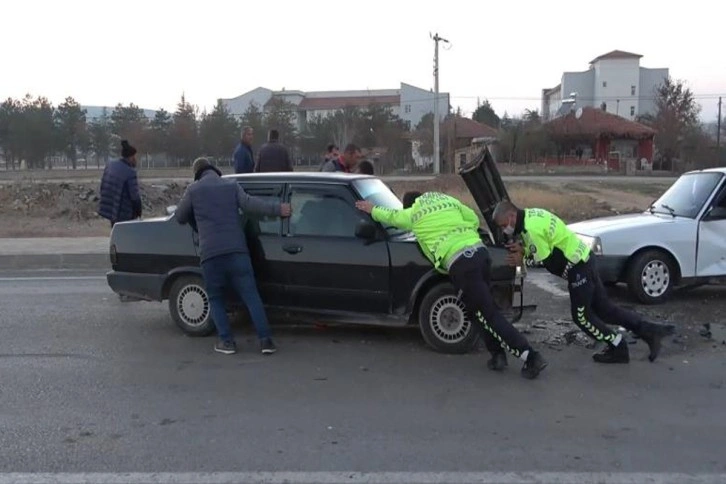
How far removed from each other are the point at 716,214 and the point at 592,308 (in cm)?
326

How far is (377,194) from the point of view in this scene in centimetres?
712

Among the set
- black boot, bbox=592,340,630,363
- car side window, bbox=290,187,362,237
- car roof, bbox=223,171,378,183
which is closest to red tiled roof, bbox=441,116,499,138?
car roof, bbox=223,171,378,183

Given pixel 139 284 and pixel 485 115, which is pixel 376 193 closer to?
pixel 139 284

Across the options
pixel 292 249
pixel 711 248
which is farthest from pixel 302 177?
pixel 711 248

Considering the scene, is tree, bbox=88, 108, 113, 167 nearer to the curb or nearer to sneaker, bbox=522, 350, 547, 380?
the curb

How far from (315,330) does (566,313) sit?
9.50ft

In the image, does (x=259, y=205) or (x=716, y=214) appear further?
(x=716, y=214)

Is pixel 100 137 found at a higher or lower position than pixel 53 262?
higher

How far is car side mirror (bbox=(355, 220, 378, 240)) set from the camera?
643cm

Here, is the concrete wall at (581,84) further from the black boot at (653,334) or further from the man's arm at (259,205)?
the man's arm at (259,205)

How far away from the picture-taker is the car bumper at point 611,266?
27.6ft

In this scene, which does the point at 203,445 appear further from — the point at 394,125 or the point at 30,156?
the point at 30,156

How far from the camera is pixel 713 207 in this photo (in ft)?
28.2

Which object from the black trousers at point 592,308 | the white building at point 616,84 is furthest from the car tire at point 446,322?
the white building at point 616,84
